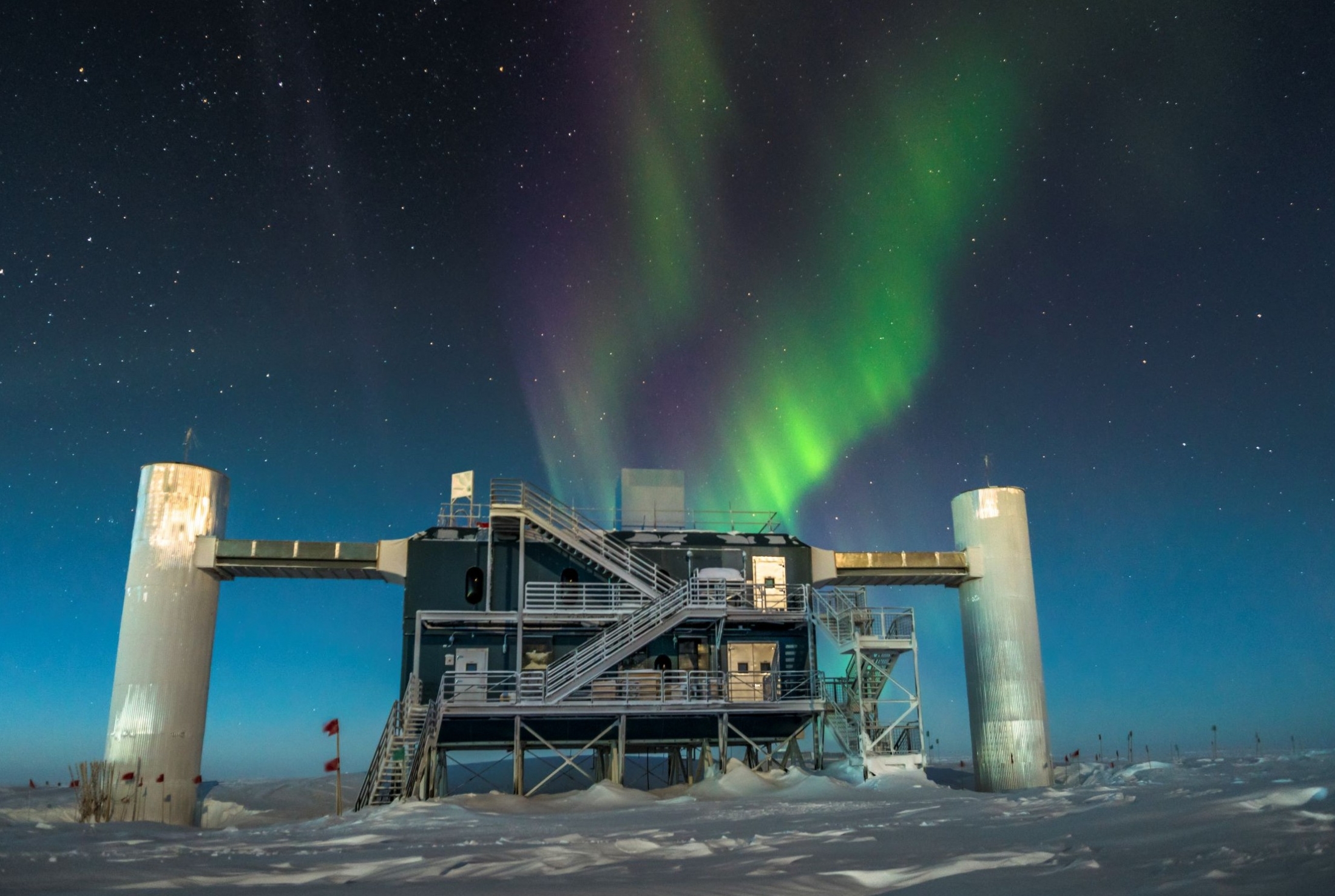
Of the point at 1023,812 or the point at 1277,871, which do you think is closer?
the point at 1277,871

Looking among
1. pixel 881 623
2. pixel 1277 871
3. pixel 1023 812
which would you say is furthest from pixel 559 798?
pixel 1277 871

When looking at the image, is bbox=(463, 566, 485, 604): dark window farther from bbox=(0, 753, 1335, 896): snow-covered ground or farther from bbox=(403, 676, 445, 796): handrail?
bbox=(0, 753, 1335, 896): snow-covered ground

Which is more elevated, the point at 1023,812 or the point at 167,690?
the point at 167,690

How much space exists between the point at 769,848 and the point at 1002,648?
84.4ft

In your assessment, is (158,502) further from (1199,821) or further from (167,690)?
(1199,821)

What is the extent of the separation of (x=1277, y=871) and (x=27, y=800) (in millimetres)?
36537

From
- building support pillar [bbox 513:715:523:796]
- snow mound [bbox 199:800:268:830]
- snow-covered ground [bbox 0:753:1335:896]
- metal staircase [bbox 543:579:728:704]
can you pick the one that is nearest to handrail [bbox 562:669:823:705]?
metal staircase [bbox 543:579:728:704]

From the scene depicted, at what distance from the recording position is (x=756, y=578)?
126 ft

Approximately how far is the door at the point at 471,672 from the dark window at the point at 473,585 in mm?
1853

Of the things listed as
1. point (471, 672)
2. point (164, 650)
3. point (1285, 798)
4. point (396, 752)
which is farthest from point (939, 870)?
point (164, 650)

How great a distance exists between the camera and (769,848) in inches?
534

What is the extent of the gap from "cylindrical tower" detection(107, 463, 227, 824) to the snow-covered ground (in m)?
7.01

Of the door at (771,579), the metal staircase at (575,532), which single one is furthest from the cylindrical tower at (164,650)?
the door at (771,579)

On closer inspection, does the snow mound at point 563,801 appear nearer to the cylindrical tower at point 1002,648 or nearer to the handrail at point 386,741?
the handrail at point 386,741
